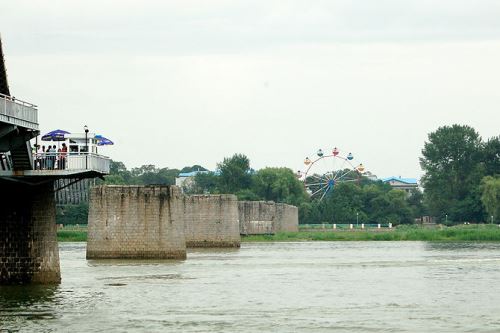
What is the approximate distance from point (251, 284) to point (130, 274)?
8.68 meters

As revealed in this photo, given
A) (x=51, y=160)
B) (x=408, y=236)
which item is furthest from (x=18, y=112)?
(x=408, y=236)

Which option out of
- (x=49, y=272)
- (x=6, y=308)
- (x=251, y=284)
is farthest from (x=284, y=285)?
(x=6, y=308)

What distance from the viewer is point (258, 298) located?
5847 centimetres

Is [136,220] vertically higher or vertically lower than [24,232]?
higher

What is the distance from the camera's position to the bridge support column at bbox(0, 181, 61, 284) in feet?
187

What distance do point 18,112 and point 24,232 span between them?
6.84 meters

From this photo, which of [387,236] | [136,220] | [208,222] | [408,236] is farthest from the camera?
[387,236]

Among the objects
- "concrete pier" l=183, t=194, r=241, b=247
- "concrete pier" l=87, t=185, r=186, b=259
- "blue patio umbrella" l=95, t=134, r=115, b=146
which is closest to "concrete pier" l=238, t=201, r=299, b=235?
"concrete pier" l=183, t=194, r=241, b=247

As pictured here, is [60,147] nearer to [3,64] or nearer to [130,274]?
[3,64]

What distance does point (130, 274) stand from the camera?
73.4 meters

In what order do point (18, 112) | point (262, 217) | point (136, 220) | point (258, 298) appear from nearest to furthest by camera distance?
point (18, 112) < point (258, 298) < point (136, 220) < point (262, 217)

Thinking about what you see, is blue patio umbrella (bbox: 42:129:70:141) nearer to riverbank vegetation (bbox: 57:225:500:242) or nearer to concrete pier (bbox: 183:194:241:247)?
concrete pier (bbox: 183:194:241:247)

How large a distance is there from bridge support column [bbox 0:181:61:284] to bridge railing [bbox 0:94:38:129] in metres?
3.83

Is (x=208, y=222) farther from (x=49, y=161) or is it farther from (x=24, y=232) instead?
(x=24, y=232)
